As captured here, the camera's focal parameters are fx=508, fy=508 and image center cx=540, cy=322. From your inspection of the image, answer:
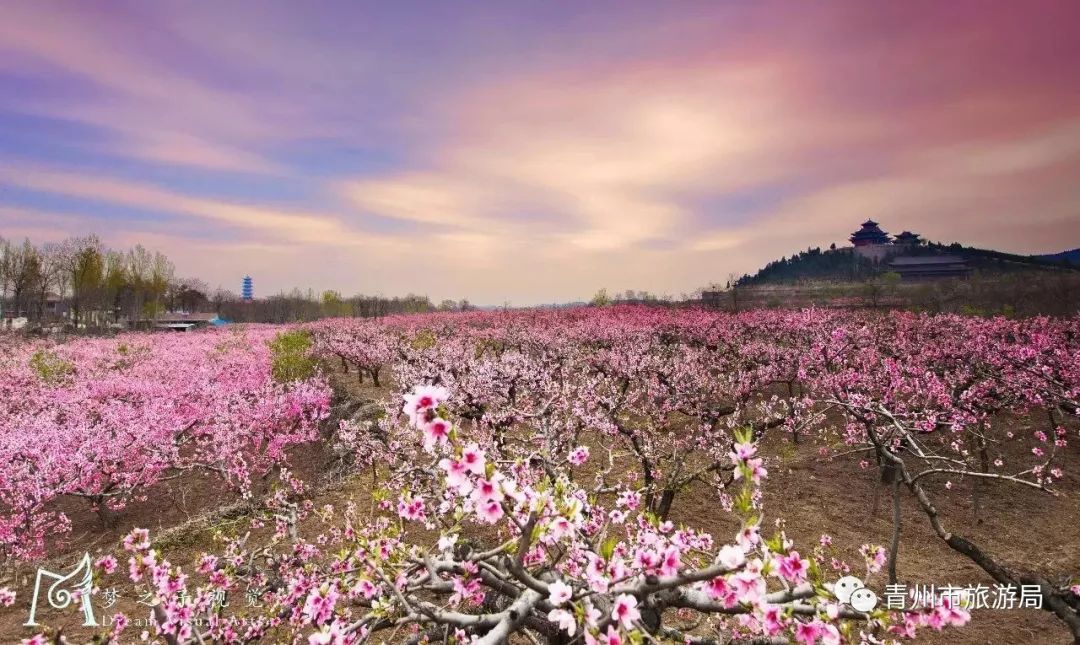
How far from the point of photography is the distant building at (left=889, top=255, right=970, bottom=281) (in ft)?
235

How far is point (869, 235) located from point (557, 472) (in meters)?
125

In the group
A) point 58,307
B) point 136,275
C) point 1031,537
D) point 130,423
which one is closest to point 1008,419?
point 1031,537

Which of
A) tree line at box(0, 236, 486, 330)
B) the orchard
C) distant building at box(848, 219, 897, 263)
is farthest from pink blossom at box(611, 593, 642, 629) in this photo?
distant building at box(848, 219, 897, 263)

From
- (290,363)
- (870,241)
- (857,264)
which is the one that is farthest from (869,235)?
(290,363)

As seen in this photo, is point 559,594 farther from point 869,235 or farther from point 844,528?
point 869,235

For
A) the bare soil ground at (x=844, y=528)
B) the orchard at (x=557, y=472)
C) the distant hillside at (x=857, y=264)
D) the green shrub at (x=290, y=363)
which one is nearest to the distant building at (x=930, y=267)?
the distant hillside at (x=857, y=264)

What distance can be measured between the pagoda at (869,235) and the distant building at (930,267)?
26.9 m

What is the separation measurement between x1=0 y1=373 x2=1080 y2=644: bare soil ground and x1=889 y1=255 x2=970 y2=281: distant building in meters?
74.1

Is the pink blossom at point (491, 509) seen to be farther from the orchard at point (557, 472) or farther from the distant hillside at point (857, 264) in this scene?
the distant hillside at point (857, 264)

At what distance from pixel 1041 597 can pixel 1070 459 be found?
1060 cm

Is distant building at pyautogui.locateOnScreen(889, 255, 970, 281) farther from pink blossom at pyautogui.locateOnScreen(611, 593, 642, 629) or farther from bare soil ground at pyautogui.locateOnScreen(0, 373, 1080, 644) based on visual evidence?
pink blossom at pyautogui.locateOnScreen(611, 593, 642, 629)

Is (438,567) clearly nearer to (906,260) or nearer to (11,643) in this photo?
(11,643)

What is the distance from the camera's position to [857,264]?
87688mm

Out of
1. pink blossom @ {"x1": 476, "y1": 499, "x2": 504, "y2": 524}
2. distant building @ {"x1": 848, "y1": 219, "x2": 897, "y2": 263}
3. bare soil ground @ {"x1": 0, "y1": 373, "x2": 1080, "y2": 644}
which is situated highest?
distant building @ {"x1": 848, "y1": 219, "x2": 897, "y2": 263}
